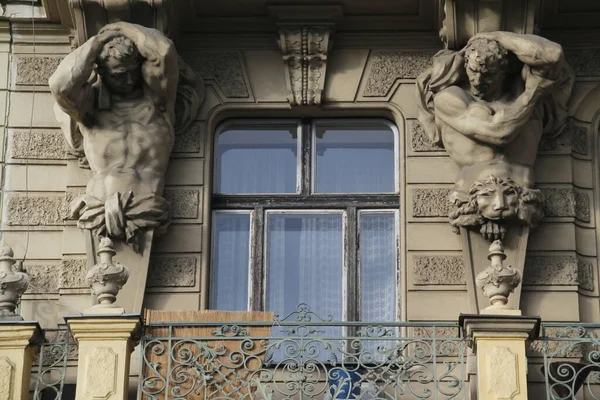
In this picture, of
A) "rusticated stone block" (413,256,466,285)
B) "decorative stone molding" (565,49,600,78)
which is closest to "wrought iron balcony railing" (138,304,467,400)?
"rusticated stone block" (413,256,466,285)

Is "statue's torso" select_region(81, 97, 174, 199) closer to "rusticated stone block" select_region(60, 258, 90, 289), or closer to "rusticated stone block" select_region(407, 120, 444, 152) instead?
"rusticated stone block" select_region(60, 258, 90, 289)

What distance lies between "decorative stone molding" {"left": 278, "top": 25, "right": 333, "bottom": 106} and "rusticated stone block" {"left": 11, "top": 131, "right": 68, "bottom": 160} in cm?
221

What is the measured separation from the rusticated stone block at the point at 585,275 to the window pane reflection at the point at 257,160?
2762 millimetres

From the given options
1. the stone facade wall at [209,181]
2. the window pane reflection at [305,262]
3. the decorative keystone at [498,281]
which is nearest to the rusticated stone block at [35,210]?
the stone facade wall at [209,181]

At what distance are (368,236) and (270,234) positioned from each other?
0.91 m

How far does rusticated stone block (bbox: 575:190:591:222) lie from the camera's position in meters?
15.8

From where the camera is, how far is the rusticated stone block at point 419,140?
632 inches

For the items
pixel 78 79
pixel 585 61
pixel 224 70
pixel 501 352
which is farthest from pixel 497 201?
pixel 78 79

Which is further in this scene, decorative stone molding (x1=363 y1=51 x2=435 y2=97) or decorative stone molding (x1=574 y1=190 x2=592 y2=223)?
decorative stone molding (x1=363 y1=51 x2=435 y2=97)

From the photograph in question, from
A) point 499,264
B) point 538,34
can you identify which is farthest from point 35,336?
point 538,34

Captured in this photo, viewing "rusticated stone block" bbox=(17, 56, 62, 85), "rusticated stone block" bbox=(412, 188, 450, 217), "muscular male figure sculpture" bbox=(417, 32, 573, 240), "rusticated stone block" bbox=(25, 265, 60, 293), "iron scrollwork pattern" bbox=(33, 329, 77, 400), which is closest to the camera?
"iron scrollwork pattern" bbox=(33, 329, 77, 400)

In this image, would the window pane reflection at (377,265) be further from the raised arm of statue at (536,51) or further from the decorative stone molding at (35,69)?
the decorative stone molding at (35,69)

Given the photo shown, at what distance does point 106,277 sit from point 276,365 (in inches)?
71.6

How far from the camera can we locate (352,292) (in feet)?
51.8
